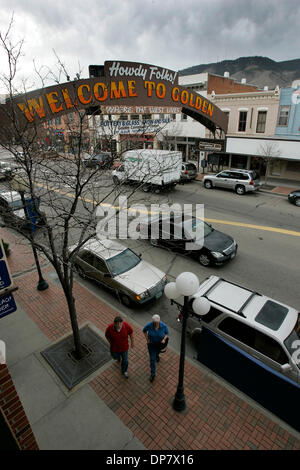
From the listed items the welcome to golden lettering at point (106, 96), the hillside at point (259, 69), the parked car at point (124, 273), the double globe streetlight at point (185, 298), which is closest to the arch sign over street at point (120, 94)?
the welcome to golden lettering at point (106, 96)

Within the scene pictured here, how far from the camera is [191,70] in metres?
171

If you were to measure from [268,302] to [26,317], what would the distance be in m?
6.49

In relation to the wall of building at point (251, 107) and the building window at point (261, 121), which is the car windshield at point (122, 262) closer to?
the wall of building at point (251, 107)

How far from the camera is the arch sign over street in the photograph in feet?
39.1

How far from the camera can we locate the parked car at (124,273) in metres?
7.90

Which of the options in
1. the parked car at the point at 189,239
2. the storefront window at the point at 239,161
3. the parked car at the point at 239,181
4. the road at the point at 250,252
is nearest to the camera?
the road at the point at 250,252

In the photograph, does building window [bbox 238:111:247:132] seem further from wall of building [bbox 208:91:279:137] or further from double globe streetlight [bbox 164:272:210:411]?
double globe streetlight [bbox 164:272:210:411]

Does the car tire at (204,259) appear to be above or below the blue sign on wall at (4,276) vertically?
below

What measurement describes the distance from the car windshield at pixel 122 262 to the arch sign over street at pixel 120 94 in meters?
6.02

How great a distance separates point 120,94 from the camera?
1492cm

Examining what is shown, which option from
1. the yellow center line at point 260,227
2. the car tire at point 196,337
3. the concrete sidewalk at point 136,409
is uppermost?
the yellow center line at point 260,227

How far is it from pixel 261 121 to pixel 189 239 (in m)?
18.1

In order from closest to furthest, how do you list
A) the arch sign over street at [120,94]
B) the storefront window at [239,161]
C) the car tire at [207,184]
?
the arch sign over street at [120,94] → the car tire at [207,184] → the storefront window at [239,161]

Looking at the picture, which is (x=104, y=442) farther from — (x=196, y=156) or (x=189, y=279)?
(x=196, y=156)
